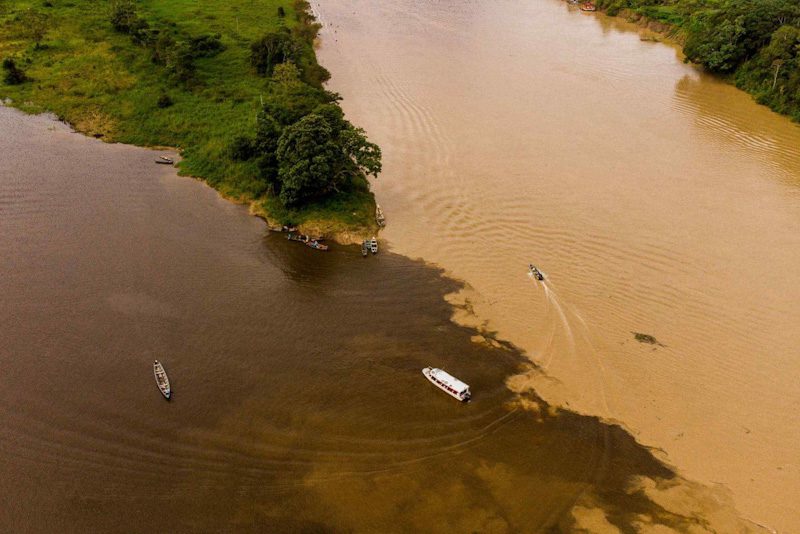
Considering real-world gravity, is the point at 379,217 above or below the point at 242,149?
below

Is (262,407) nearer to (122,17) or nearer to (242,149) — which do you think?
(242,149)

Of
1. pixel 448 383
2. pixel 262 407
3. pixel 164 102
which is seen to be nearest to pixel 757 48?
pixel 448 383

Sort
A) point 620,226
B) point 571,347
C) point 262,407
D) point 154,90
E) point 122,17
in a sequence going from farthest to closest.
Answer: point 122,17 → point 154,90 → point 620,226 → point 571,347 → point 262,407

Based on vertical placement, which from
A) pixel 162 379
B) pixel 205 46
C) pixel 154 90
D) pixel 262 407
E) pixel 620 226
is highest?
pixel 205 46

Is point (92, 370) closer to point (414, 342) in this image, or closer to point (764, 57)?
point (414, 342)

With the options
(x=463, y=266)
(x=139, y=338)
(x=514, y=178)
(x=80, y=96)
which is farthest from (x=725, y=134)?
(x=80, y=96)

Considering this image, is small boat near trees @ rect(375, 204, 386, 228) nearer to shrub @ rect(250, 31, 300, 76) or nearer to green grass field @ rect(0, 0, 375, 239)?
green grass field @ rect(0, 0, 375, 239)
